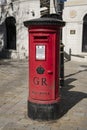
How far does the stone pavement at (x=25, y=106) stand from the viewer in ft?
18.4

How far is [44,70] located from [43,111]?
0.82m

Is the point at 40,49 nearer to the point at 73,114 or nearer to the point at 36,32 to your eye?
the point at 36,32

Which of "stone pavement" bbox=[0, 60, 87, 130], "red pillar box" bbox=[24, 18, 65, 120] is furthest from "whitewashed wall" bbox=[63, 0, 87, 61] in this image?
"red pillar box" bbox=[24, 18, 65, 120]

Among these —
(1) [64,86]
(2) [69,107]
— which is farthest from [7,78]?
(2) [69,107]

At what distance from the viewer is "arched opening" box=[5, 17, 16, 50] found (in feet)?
65.7

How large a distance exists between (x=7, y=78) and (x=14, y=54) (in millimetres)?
8867

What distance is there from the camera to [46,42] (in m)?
5.70

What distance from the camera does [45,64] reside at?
5789 millimetres

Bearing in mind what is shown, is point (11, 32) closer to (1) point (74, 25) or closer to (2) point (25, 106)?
(1) point (74, 25)

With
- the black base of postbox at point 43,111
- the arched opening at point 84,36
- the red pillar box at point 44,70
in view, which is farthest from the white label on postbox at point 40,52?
the arched opening at point 84,36

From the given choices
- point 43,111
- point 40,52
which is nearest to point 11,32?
point 40,52

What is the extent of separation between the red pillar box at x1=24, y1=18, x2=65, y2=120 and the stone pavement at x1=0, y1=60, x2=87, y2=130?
255 millimetres

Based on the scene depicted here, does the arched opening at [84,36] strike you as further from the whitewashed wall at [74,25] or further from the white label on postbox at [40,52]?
the white label on postbox at [40,52]

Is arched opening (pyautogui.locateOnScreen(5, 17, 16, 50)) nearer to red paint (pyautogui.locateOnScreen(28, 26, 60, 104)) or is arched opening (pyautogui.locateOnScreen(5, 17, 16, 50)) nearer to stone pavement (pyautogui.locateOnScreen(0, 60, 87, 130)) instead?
stone pavement (pyautogui.locateOnScreen(0, 60, 87, 130))
